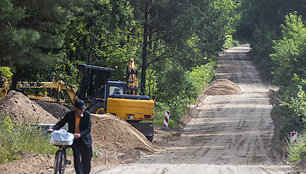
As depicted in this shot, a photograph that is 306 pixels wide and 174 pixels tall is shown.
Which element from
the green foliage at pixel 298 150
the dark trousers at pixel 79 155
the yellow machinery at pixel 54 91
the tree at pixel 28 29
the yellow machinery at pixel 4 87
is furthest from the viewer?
the yellow machinery at pixel 54 91

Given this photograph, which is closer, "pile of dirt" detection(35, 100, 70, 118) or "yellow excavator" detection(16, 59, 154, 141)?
"pile of dirt" detection(35, 100, 70, 118)

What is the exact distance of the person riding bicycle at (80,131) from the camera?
11.6m

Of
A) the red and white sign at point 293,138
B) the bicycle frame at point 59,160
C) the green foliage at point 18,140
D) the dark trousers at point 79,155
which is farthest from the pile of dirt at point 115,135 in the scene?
the bicycle frame at point 59,160

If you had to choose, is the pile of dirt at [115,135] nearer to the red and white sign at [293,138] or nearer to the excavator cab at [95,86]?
the excavator cab at [95,86]

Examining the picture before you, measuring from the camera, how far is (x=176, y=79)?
126ft

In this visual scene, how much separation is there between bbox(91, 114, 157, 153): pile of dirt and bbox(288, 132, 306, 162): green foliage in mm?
5632

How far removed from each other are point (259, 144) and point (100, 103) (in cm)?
777

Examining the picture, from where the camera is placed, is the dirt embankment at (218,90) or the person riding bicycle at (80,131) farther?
the dirt embankment at (218,90)

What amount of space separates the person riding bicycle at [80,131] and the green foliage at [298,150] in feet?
34.9

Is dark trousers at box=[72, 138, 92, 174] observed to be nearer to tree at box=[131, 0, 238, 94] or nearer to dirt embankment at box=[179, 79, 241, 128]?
tree at box=[131, 0, 238, 94]

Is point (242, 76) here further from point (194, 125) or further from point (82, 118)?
point (82, 118)

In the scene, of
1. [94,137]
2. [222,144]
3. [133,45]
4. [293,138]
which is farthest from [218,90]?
[94,137]

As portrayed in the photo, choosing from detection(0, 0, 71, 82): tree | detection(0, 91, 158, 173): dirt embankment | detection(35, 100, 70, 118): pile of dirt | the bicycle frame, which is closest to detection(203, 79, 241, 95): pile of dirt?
detection(0, 91, 158, 173): dirt embankment

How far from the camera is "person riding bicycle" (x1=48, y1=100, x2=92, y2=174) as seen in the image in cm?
1163
